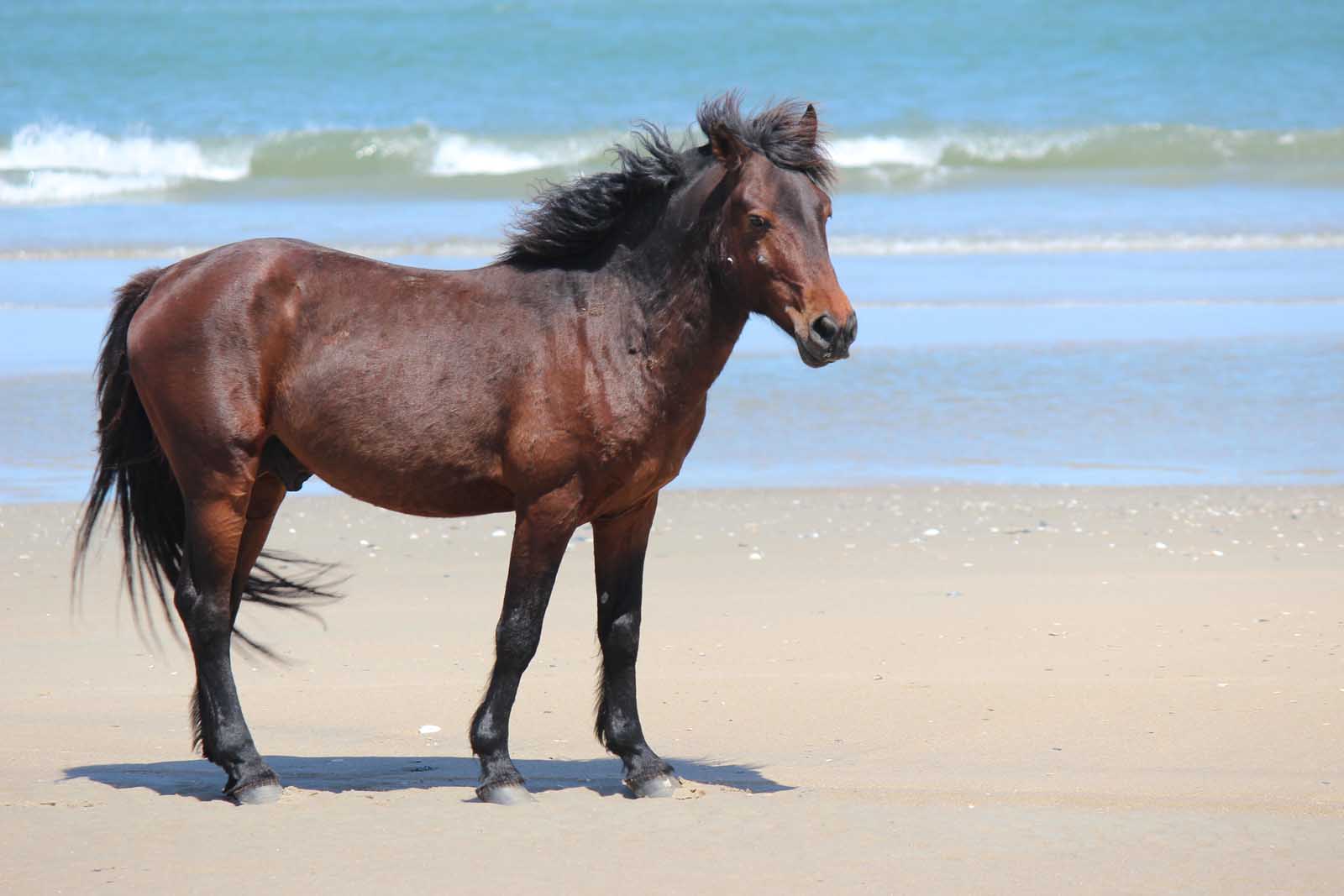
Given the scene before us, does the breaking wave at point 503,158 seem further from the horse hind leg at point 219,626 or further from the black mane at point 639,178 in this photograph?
the horse hind leg at point 219,626

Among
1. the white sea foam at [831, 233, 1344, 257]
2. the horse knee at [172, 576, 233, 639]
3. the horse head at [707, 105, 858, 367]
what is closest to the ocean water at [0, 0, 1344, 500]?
the white sea foam at [831, 233, 1344, 257]

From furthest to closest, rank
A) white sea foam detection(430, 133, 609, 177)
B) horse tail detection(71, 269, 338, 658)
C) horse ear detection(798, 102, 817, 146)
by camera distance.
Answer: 1. white sea foam detection(430, 133, 609, 177)
2. horse tail detection(71, 269, 338, 658)
3. horse ear detection(798, 102, 817, 146)

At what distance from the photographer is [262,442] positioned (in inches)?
196

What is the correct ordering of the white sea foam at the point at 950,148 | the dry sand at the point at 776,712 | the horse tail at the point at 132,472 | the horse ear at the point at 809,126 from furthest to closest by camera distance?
the white sea foam at the point at 950,148 < the horse tail at the point at 132,472 < the horse ear at the point at 809,126 < the dry sand at the point at 776,712

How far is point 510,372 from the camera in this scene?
4.82 meters

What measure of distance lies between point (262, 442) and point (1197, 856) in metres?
2.93

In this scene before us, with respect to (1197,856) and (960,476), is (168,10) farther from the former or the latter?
(1197,856)

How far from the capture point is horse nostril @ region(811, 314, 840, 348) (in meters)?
4.42

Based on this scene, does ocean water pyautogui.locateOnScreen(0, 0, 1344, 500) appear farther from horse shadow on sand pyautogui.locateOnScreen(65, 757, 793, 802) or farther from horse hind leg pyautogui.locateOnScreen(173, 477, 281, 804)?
horse shadow on sand pyautogui.locateOnScreen(65, 757, 793, 802)

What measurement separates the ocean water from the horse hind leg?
1758 millimetres

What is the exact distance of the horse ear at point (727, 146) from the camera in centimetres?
463

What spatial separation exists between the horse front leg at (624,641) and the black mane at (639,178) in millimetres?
851

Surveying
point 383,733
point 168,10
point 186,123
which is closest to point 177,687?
point 383,733

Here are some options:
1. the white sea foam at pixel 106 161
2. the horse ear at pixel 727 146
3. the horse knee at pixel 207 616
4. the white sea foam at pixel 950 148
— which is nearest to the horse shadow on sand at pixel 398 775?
the horse knee at pixel 207 616
